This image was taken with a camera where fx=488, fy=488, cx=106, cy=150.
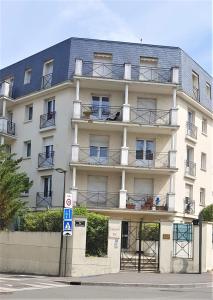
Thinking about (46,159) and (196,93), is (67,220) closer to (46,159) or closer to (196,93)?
(46,159)

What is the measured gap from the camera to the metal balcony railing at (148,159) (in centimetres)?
3216

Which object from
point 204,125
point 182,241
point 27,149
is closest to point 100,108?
point 27,149

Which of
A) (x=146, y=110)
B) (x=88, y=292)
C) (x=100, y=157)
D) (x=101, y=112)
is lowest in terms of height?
(x=88, y=292)

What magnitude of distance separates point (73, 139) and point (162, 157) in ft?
19.8

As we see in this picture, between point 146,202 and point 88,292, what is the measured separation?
16822mm

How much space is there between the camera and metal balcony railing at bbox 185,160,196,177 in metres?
34.0

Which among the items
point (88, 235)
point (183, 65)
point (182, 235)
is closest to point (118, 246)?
point (88, 235)

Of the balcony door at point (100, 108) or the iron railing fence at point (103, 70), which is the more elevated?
the iron railing fence at point (103, 70)

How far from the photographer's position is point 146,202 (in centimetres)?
3166

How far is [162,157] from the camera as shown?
32.4 metres

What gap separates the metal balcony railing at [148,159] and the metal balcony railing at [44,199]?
5.85 meters

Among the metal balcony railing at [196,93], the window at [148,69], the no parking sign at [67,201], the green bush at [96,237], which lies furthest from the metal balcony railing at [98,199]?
the no parking sign at [67,201]

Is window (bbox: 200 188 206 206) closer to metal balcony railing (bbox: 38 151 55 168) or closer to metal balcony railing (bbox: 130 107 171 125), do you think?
metal balcony railing (bbox: 130 107 171 125)

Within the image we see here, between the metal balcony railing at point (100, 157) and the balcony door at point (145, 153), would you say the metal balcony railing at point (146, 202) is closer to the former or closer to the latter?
the balcony door at point (145, 153)
